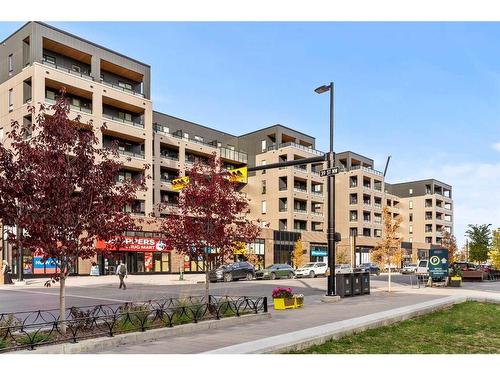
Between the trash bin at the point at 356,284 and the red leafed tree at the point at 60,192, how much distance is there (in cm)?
1489

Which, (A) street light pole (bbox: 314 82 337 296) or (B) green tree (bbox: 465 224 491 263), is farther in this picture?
(B) green tree (bbox: 465 224 491 263)

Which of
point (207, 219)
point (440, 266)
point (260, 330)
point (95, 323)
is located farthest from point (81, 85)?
point (260, 330)

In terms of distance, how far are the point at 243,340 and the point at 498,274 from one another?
149 ft

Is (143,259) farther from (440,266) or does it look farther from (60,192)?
(60,192)

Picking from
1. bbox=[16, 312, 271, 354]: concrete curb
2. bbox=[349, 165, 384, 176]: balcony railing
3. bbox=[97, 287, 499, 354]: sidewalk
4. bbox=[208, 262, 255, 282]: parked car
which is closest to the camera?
bbox=[16, 312, 271, 354]: concrete curb

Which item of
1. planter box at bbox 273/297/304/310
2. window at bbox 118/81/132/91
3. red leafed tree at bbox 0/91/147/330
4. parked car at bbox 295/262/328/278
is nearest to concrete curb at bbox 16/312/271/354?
red leafed tree at bbox 0/91/147/330

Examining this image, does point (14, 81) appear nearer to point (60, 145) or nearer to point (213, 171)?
point (213, 171)

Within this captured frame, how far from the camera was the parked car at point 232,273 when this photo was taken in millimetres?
37219

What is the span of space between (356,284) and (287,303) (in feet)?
23.6

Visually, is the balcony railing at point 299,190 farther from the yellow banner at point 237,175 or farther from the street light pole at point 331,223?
the yellow banner at point 237,175

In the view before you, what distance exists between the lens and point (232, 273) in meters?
38.1

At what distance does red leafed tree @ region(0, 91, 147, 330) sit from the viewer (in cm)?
988

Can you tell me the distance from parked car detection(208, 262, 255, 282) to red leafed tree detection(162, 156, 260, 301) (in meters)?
20.5

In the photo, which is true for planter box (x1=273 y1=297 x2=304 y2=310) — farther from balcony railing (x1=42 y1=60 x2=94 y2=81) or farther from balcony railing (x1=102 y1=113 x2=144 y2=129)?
balcony railing (x1=102 y1=113 x2=144 y2=129)
